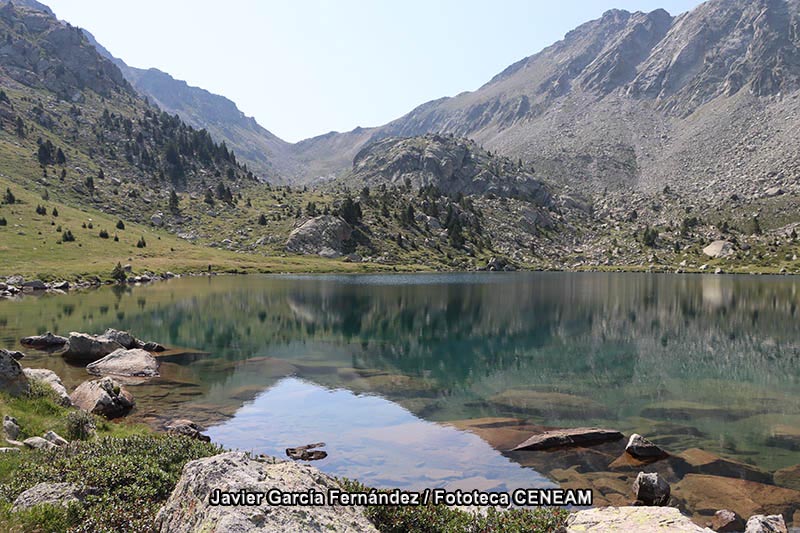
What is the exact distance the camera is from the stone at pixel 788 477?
2051cm

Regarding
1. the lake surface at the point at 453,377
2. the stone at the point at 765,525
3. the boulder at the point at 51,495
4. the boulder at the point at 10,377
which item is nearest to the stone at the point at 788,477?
the lake surface at the point at 453,377

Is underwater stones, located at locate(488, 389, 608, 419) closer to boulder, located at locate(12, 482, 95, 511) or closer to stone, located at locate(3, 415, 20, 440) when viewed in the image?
boulder, located at locate(12, 482, 95, 511)

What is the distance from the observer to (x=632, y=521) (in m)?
11.2

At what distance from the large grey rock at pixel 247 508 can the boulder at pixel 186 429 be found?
14.3 m

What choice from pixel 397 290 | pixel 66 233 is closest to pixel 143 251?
pixel 66 233

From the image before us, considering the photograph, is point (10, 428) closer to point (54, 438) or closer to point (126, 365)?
point (54, 438)

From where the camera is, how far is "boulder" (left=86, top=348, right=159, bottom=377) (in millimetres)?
36969

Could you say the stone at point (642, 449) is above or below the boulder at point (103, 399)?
below

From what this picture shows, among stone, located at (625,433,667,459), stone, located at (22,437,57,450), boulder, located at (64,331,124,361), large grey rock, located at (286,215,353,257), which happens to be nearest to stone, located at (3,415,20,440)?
stone, located at (22,437,57,450)

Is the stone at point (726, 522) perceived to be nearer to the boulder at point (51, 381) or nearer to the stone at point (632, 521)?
the stone at point (632, 521)

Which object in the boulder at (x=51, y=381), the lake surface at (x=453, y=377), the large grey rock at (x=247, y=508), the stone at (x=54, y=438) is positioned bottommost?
the lake surface at (x=453, y=377)

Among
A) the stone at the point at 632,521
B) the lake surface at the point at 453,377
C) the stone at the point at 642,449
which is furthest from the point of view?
the lake surface at the point at 453,377

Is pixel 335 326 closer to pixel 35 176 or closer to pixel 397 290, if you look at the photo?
pixel 397 290

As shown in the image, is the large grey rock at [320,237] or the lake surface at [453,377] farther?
the large grey rock at [320,237]
